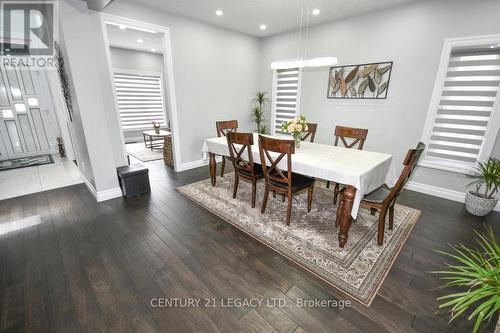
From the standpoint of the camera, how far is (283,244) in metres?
2.24

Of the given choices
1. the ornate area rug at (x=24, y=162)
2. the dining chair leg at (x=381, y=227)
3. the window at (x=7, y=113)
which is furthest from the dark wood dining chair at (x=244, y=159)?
the window at (x=7, y=113)

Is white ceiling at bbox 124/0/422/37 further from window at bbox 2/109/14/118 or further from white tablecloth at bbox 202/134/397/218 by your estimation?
window at bbox 2/109/14/118

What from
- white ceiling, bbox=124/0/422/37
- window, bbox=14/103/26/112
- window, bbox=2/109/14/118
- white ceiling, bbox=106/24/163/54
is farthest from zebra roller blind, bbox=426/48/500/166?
window, bbox=2/109/14/118

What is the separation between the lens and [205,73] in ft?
14.6

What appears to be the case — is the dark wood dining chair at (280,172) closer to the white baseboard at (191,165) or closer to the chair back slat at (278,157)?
the chair back slat at (278,157)

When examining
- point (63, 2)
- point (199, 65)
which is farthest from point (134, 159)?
point (63, 2)

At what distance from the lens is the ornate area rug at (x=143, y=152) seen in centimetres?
546

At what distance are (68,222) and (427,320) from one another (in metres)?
3.59

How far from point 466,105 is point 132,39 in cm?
677

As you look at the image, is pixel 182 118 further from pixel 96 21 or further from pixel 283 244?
pixel 283 244

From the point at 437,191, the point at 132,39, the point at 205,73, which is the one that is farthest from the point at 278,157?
the point at 132,39

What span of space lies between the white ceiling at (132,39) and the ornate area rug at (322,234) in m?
3.78

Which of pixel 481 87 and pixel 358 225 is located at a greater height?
pixel 481 87

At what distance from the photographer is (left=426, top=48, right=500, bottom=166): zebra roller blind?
9.50 feet
